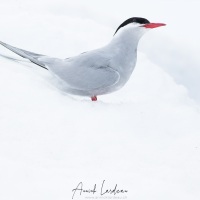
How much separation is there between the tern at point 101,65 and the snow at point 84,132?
13 centimetres

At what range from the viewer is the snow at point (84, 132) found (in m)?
3.50

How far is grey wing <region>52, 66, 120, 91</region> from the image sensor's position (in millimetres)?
5156

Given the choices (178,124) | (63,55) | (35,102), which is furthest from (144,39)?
(35,102)

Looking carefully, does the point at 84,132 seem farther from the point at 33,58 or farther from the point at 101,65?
the point at 33,58

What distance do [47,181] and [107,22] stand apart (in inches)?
235

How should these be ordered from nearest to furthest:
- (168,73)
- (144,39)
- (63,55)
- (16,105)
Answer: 1. (16,105)
2. (63,55)
3. (168,73)
4. (144,39)

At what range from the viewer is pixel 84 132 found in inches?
172

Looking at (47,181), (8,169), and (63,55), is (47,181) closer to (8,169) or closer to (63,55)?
(8,169)

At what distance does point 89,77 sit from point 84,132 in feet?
3.11

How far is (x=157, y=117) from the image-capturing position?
5.24m
